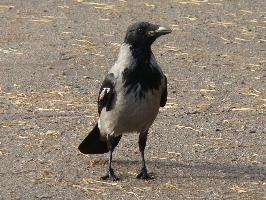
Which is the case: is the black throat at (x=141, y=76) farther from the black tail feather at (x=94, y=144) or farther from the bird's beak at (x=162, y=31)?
the black tail feather at (x=94, y=144)

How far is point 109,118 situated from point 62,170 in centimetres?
65

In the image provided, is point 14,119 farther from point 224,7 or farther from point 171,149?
point 224,7

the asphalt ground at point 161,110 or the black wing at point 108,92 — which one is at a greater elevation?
the black wing at point 108,92

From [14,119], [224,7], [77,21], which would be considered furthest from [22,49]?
[224,7]

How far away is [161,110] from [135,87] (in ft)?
7.74

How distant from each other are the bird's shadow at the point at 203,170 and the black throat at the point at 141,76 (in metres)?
0.83

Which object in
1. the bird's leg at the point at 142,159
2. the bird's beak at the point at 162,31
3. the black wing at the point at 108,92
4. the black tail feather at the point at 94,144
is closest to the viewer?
the bird's beak at the point at 162,31

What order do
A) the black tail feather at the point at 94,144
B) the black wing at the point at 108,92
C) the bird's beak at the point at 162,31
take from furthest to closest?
the black tail feather at the point at 94,144
the black wing at the point at 108,92
the bird's beak at the point at 162,31

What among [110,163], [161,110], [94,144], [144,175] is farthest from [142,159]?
[161,110]

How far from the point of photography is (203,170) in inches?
330

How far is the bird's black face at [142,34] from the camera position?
797cm

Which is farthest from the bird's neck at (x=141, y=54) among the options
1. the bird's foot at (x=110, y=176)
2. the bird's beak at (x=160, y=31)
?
the bird's foot at (x=110, y=176)

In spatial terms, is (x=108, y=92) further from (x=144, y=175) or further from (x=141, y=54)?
(x=144, y=175)

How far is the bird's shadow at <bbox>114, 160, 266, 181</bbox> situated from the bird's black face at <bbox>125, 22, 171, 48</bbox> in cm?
117
